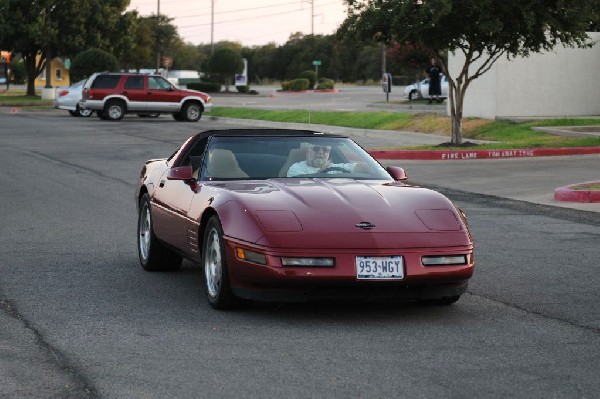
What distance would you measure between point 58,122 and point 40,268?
33.8 m

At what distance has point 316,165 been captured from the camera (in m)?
9.91

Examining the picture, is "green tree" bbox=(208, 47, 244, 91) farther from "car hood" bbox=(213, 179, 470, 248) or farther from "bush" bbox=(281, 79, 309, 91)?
"car hood" bbox=(213, 179, 470, 248)

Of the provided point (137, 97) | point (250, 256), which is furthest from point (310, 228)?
point (137, 97)

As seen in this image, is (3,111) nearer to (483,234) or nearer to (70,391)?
(483,234)

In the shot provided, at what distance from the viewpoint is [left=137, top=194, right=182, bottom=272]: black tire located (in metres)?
10.8

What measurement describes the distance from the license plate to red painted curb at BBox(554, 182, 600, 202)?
9475mm

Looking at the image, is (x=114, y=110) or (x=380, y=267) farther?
(x=114, y=110)

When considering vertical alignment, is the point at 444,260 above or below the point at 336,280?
above

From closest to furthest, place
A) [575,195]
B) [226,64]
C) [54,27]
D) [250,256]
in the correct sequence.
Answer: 1. [250,256]
2. [575,195]
3. [54,27]
4. [226,64]

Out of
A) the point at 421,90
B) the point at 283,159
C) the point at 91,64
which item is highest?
the point at 91,64

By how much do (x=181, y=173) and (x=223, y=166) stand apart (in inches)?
13.4

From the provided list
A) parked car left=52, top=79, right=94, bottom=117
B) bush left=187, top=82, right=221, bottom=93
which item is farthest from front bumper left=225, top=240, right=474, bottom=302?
bush left=187, top=82, right=221, bottom=93

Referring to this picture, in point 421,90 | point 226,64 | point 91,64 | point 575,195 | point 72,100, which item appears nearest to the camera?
point 575,195

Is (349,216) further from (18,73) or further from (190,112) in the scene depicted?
(18,73)
